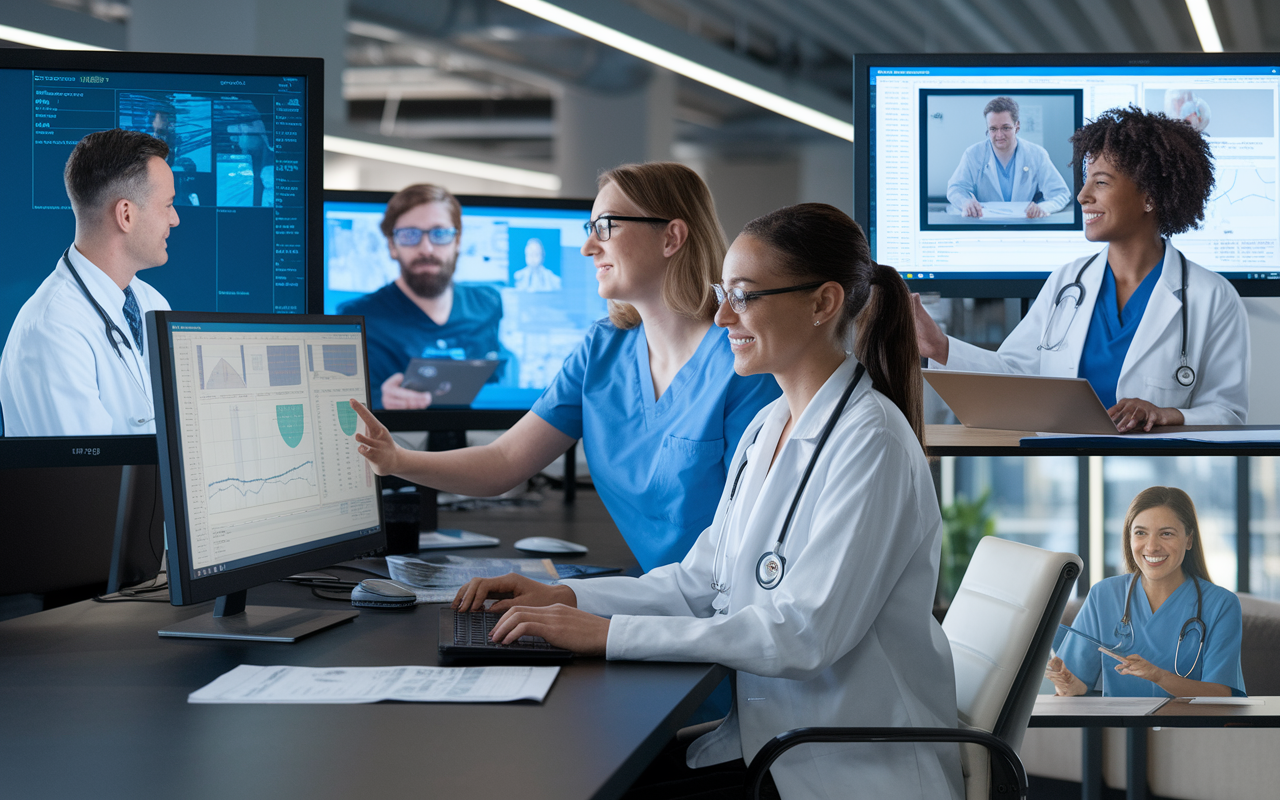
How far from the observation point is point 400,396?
224 centimetres

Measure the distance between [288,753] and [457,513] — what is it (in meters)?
1.76

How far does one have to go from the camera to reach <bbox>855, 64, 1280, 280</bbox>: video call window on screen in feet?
6.39

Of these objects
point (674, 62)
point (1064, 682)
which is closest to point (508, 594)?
point (1064, 682)

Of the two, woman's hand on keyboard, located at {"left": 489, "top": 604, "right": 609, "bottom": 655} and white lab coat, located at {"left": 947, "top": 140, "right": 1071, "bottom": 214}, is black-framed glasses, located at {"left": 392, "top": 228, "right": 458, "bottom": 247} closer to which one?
white lab coat, located at {"left": 947, "top": 140, "right": 1071, "bottom": 214}

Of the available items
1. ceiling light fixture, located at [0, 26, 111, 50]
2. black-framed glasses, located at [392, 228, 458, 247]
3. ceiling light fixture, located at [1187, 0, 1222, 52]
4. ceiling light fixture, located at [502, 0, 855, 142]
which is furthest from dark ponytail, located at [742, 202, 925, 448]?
ceiling light fixture, located at [0, 26, 111, 50]

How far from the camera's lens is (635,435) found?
1.97 meters

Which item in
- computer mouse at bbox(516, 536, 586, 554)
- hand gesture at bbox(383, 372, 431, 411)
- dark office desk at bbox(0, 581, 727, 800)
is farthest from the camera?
hand gesture at bbox(383, 372, 431, 411)

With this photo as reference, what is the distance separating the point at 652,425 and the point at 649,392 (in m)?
0.07

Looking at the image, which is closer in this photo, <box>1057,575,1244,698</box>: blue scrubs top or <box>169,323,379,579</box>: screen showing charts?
<box>169,323,379,579</box>: screen showing charts

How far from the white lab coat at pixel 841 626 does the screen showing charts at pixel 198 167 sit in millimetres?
826

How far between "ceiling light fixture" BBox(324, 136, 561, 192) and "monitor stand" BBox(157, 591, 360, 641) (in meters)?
5.37

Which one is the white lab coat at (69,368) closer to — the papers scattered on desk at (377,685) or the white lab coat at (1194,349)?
the papers scattered on desk at (377,685)


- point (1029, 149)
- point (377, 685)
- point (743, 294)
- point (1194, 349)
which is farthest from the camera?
point (1029, 149)

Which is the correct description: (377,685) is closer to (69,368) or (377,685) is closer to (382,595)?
(382,595)
